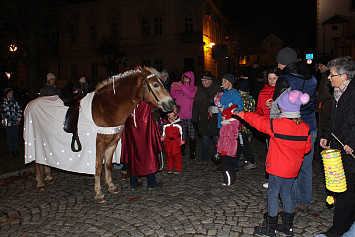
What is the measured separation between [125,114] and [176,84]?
124 inches

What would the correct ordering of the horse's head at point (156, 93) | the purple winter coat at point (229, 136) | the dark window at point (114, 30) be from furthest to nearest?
the dark window at point (114, 30) → the purple winter coat at point (229, 136) → the horse's head at point (156, 93)

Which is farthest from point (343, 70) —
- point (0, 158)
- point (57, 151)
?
point (0, 158)

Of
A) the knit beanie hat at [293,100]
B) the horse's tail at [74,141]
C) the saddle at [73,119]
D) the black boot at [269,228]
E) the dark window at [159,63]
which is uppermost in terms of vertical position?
the dark window at [159,63]

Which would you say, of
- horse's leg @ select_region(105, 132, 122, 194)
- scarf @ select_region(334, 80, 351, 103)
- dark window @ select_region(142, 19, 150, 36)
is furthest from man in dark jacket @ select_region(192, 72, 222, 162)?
dark window @ select_region(142, 19, 150, 36)

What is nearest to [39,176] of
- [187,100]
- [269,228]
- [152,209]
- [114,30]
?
[152,209]

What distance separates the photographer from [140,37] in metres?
29.5

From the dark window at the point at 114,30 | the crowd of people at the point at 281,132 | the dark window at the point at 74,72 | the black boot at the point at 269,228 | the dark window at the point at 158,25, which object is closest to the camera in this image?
the crowd of people at the point at 281,132

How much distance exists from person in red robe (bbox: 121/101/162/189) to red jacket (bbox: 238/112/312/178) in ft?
6.95

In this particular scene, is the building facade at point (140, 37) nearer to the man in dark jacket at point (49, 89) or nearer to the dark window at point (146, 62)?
the dark window at point (146, 62)

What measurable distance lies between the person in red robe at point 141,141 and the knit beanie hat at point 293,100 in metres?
2.41

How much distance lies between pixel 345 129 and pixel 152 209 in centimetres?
287

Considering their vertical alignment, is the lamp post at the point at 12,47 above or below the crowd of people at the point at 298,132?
above

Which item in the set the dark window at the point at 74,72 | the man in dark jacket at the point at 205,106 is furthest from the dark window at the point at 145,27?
the man in dark jacket at the point at 205,106

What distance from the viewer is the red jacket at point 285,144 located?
332 cm
